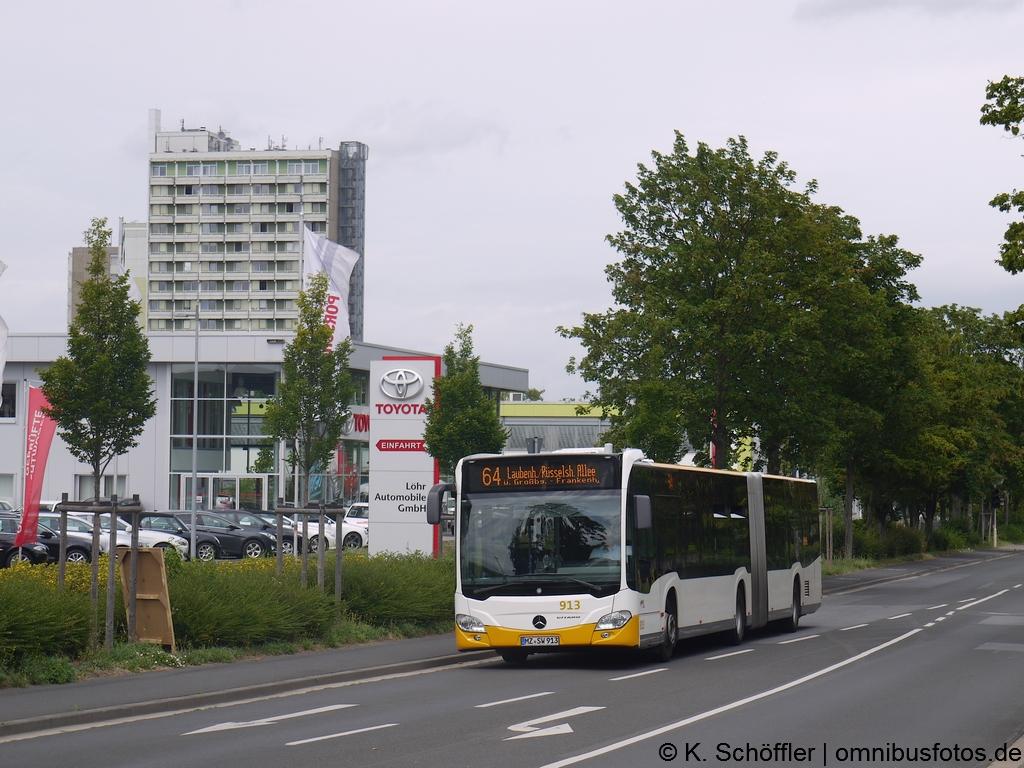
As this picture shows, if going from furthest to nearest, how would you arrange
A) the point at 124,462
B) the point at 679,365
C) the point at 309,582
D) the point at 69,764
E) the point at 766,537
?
the point at 124,462
the point at 679,365
the point at 766,537
the point at 309,582
the point at 69,764

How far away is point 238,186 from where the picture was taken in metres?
134

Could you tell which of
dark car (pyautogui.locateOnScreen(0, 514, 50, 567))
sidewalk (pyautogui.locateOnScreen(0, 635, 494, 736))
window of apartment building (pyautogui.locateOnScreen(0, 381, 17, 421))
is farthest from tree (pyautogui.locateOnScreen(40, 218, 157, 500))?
window of apartment building (pyautogui.locateOnScreen(0, 381, 17, 421))

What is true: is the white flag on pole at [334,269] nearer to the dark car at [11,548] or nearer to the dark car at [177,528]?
the dark car at [177,528]

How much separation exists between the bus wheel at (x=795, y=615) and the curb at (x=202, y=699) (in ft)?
26.8

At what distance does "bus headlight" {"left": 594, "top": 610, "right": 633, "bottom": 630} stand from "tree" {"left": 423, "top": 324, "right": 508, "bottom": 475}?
1607 centimetres

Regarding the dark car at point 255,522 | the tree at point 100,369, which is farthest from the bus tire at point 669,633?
the dark car at point 255,522

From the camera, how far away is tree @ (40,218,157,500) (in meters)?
35.4

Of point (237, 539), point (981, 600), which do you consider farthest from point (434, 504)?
point (237, 539)

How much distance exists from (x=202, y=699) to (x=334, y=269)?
120 feet

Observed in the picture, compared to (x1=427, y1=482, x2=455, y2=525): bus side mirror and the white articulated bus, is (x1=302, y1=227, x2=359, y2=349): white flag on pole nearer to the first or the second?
the white articulated bus

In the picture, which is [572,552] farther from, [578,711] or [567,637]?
[578,711]

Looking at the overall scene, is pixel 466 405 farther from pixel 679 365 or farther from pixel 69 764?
pixel 69 764

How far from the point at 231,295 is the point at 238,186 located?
447 inches

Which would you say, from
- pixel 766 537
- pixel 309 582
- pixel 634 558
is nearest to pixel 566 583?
pixel 634 558
